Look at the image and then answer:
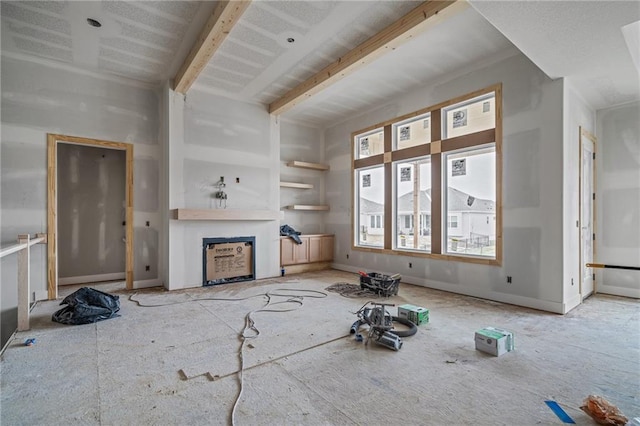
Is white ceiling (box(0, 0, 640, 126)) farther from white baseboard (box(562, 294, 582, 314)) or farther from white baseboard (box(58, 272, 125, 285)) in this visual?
white baseboard (box(58, 272, 125, 285))

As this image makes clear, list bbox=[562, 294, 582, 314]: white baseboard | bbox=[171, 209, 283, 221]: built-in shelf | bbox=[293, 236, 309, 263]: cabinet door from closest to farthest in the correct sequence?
bbox=[562, 294, 582, 314]: white baseboard
bbox=[171, 209, 283, 221]: built-in shelf
bbox=[293, 236, 309, 263]: cabinet door

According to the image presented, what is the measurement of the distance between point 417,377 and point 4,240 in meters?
5.56

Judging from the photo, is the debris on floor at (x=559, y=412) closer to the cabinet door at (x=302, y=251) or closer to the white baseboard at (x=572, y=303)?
the white baseboard at (x=572, y=303)

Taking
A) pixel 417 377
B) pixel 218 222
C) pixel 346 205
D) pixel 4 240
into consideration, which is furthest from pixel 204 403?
pixel 346 205

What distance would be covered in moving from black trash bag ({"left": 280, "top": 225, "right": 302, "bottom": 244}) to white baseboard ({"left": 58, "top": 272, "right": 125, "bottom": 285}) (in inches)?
131

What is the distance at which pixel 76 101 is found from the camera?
483 centimetres

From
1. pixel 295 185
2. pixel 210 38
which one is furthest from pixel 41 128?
pixel 295 185

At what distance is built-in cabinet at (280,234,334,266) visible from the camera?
21.9ft

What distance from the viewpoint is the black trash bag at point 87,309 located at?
351 cm

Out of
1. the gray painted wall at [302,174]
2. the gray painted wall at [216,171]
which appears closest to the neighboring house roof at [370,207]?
the gray painted wall at [302,174]

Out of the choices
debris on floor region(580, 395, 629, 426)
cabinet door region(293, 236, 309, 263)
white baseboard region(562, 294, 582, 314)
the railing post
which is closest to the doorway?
white baseboard region(562, 294, 582, 314)

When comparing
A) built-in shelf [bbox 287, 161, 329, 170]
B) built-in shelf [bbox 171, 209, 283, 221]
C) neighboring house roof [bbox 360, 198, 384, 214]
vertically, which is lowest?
built-in shelf [bbox 171, 209, 283, 221]

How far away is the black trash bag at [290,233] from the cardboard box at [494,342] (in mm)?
4410

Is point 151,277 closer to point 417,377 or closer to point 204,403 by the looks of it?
point 204,403
